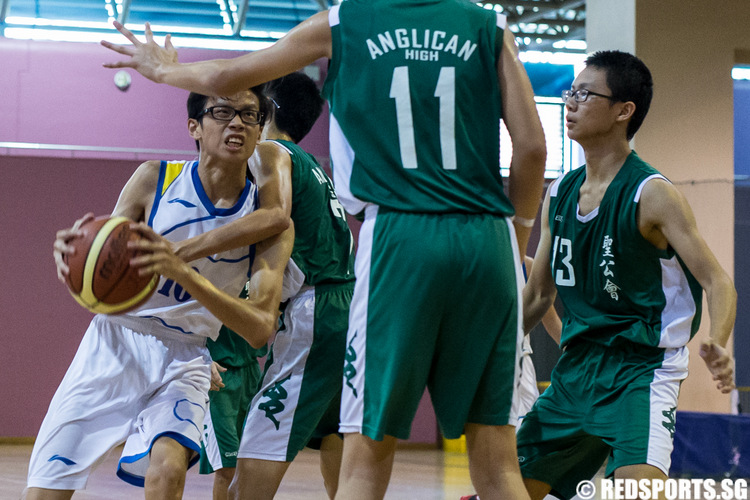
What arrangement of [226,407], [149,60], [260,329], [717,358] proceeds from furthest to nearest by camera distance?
[226,407], [260,329], [717,358], [149,60]

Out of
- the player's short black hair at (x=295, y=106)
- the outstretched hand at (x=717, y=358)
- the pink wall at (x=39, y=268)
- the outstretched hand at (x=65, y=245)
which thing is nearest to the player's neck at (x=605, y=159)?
the outstretched hand at (x=717, y=358)

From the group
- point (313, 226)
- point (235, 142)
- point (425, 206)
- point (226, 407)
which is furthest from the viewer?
point (226, 407)

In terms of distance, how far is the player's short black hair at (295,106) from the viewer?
396cm

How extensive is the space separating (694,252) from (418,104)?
1157 mm

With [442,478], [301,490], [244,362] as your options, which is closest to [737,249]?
[442,478]

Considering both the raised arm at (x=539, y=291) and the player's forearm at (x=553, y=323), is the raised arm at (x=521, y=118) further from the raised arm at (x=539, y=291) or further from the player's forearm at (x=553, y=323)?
the player's forearm at (x=553, y=323)

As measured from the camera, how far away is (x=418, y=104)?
2.34 meters

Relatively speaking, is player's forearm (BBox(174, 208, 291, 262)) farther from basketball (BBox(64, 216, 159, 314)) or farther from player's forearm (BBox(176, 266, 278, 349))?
basketball (BBox(64, 216, 159, 314))

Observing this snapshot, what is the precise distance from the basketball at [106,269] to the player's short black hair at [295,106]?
148 cm

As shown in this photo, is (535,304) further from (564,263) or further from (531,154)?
(531,154)

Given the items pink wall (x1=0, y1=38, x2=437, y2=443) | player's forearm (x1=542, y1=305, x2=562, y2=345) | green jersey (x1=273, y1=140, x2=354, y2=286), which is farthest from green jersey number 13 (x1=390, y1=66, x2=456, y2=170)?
pink wall (x1=0, y1=38, x2=437, y2=443)

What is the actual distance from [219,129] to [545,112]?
9.02 metres

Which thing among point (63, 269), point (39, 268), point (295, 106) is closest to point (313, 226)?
point (295, 106)

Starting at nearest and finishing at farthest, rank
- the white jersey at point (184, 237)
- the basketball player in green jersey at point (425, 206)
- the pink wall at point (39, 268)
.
A: the basketball player in green jersey at point (425, 206)
the white jersey at point (184, 237)
the pink wall at point (39, 268)
